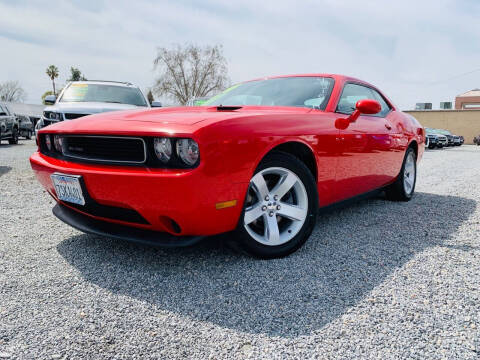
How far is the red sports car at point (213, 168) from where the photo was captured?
6.44 ft

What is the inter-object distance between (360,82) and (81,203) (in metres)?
2.83

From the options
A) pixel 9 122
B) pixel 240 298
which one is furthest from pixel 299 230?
pixel 9 122

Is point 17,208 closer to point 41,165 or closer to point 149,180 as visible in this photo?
point 41,165

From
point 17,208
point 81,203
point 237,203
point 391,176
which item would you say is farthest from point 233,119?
point 17,208

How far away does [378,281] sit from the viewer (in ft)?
7.14

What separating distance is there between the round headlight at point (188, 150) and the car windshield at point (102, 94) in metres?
5.38

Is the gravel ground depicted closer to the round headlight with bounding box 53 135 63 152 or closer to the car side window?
the round headlight with bounding box 53 135 63 152

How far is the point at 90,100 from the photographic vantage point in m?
6.70

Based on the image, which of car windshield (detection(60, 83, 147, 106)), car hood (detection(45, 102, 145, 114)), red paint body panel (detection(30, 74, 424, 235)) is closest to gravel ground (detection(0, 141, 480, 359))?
red paint body panel (detection(30, 74, 424, 235))

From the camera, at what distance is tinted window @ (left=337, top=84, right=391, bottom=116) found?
Result: 3.19 metres

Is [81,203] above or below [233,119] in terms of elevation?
below

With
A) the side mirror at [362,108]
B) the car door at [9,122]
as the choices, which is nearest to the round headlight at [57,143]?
the side mirror at [362,108]

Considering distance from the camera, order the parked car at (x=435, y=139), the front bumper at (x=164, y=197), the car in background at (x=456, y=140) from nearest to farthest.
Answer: the front bumper at (x=164, y=197), the parked car at (x=435, y=139), the car in background at (x=456, y=140)

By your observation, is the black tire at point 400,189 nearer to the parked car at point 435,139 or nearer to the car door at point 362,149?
the car door at point 362,149
